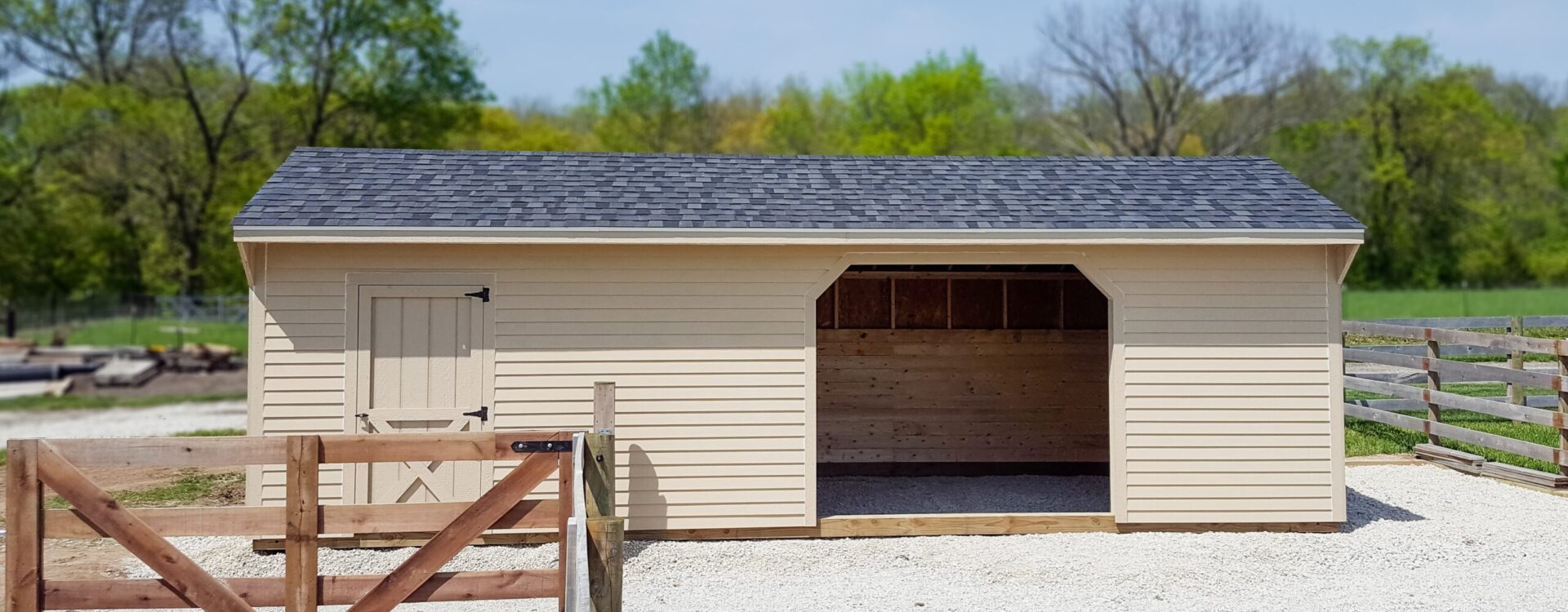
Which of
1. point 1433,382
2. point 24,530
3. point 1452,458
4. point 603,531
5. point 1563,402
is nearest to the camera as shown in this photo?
point 603,531

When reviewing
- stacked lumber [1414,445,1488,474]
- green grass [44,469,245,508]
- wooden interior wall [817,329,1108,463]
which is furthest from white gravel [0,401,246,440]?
stacked lumber [1414,445,1488,474]

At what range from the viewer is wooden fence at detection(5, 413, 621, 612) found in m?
4.95

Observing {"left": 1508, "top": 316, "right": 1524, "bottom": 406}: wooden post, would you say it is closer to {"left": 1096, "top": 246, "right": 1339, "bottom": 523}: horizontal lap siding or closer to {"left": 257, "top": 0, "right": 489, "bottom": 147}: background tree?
{"left": 1096, "top": 246, "right": 1339, "bottom": 523}: horizontal lap siding

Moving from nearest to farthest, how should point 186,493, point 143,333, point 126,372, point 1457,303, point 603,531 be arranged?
point 603,531 < point 186,493 < point 126,372 < point 143,333 < point 1457,303

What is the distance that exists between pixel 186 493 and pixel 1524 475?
468 inches

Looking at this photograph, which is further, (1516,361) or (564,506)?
A: (1516,361)

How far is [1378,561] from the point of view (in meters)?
7.36

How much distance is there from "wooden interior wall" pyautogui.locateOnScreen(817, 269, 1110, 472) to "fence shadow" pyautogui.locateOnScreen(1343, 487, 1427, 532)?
2389 mm

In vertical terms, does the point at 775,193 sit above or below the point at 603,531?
above

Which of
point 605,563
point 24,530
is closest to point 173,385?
point 24,530

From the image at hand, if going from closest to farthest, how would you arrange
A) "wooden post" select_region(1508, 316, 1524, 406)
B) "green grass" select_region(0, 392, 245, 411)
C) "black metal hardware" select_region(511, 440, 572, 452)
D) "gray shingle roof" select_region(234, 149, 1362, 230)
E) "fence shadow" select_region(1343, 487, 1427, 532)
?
"black metal hardware" select_region(511, 440, 572, 452) < "gray shingle roof" select_region(234, 149, 1362, 230) < "fence shadow" select_region(1343, 487, 1427, 532) < "wooden post" select_region(1508, 316, 1524, 406) < "green grass" select_region(0, 392, 245, 411)

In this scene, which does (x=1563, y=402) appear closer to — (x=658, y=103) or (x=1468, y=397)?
(x=1468, y=397)

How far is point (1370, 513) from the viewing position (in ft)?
28.8

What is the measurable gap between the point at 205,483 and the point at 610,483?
20.3 feet
